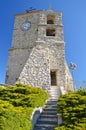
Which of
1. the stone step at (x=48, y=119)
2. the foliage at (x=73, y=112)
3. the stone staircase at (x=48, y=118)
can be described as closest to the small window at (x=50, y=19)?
the stone staircase at (x=48, y=118)

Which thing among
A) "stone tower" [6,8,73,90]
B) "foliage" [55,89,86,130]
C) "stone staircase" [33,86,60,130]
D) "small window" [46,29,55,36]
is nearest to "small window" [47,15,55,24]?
"stone tower" [6,8,73,90]

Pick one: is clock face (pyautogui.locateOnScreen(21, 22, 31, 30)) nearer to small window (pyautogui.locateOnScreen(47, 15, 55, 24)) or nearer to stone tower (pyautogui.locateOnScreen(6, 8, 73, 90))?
stone tower (pyautogui.locateOnScreen(6, 8, 73, 90))

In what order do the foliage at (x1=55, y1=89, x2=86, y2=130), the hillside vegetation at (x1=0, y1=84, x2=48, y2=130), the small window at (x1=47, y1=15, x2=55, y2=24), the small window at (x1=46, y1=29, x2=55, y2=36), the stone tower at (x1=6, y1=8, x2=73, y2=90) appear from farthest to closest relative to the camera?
the small window at (x1=47, y1=15, x2=55, y2=24)
the small window at (x1=46, y1=29, x2=55, y2=36)
the stone tower at (x1=6, y1=8, x2=73, y2=90)
the foliage at (x1=55, y1=89, x2=86, y2=130)
the hillside vegetation at (x1=0, y1=84, x2=48, y2=130)

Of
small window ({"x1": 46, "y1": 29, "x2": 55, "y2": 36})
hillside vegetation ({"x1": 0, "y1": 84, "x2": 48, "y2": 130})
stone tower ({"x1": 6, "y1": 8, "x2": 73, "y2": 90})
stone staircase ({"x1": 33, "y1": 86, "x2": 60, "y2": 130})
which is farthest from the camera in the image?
small window ({"x1": 46, "y1": 29, "x2": 55, "y2": 36})

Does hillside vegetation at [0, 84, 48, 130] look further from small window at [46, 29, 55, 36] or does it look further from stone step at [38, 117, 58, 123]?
small window at [46, 29, 55, 36]

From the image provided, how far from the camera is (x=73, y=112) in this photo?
33.3ft

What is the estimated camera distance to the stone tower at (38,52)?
2112 cm

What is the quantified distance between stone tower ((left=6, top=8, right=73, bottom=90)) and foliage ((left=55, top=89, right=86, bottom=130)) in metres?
8.64

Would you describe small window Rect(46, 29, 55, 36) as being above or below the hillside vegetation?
above

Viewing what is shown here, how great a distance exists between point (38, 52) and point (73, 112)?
44.1ft

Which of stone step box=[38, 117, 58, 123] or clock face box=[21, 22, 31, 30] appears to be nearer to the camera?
stone step box=[38, 117, 58, 123]

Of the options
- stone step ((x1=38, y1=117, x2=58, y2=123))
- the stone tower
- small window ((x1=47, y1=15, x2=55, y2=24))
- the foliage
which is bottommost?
stone step ((x1=38, y1=117, x2=58, y2=123))

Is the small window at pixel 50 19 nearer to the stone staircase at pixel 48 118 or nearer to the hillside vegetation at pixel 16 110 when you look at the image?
the stone staircase at pixel 48 118

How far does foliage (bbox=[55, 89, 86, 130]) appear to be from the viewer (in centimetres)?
880
